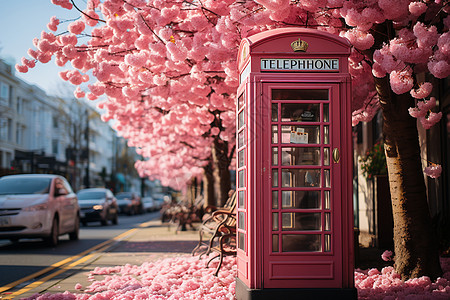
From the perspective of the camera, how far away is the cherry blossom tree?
6.18m

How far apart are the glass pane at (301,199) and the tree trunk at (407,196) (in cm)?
179

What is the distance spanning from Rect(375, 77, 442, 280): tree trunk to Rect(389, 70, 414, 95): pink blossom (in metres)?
0.92

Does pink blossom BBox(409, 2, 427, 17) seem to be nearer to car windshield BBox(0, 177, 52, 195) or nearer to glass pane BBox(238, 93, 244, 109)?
glass pane BBox(238, 93, 244, 109)

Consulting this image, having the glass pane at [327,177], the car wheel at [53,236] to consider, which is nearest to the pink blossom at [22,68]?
the car wheel at [53,236]

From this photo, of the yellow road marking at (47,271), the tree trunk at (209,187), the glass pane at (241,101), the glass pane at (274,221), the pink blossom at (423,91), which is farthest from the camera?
the tree trunk at (209,187)

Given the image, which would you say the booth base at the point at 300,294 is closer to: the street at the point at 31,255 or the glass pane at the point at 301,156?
the glass pane at the point at 301,156

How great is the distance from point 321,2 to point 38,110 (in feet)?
172

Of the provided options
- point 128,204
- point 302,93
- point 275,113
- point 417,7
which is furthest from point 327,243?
point 128,204

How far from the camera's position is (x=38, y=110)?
54656 mm

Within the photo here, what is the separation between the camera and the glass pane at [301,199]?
18.0 feet

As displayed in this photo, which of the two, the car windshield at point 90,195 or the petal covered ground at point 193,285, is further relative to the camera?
the car windshield at point 90,195

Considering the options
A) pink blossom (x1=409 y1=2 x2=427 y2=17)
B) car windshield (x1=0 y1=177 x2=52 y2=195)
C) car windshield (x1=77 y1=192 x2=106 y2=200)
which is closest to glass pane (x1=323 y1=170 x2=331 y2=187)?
pink blossom (x1=409 y1=2 x2=427 y2=17)

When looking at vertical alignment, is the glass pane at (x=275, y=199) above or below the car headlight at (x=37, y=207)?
above

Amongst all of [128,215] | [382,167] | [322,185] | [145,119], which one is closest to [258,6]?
[322,185]
